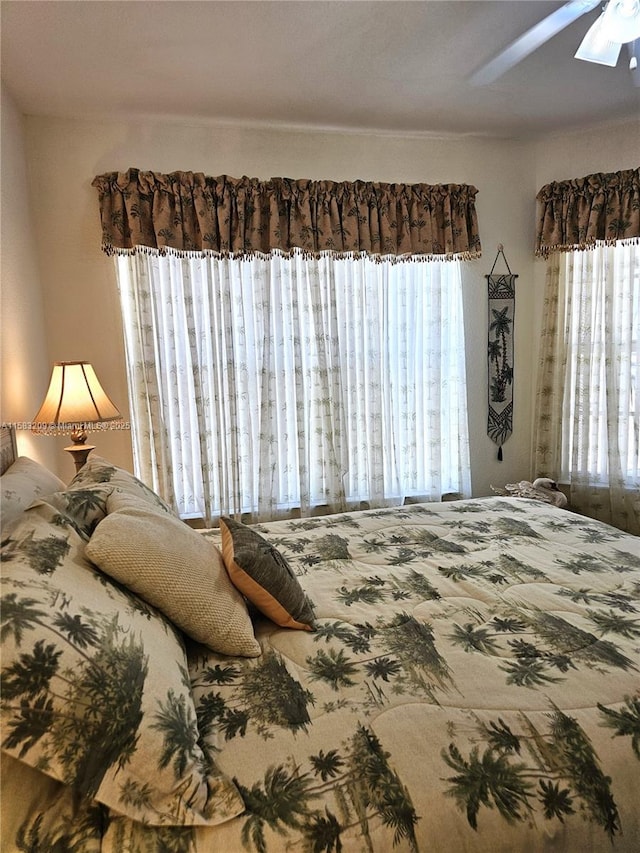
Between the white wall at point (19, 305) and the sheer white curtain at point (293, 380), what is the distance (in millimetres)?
447

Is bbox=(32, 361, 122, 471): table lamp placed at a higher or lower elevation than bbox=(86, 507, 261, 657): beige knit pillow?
higher

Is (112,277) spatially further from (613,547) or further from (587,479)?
(587,479)

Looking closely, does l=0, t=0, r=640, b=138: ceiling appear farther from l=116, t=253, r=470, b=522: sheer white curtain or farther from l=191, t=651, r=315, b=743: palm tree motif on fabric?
l=191, t=651, r=315, b=743: palm tree motif on fabric

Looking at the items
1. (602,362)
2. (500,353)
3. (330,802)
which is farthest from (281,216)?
(330,802)

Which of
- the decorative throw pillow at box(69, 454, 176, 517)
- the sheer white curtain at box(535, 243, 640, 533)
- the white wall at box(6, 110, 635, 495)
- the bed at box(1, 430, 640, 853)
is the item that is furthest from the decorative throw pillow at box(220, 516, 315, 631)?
the sheer white curtain at box(535, 243, 640, 533)

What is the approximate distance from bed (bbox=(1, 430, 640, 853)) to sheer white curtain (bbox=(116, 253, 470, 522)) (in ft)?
5.12

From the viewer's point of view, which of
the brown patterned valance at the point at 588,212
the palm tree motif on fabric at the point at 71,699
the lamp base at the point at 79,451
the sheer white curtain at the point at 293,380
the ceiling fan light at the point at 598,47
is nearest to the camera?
the palm tree motif on fabric at the point at 71,699

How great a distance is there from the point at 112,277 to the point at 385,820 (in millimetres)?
2863

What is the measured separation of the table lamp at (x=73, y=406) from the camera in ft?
7.41

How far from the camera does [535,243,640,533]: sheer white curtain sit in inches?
130

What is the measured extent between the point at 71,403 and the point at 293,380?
52.2 inches

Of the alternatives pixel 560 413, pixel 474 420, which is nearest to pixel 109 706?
pixel 474 420

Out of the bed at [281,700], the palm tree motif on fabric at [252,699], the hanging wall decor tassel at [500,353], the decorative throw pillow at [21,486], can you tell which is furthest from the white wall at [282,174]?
the palm tree motif on fabric at [252,699]

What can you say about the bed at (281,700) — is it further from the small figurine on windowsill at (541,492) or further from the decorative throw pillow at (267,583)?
the small figurine on windowsill at (541,492)
